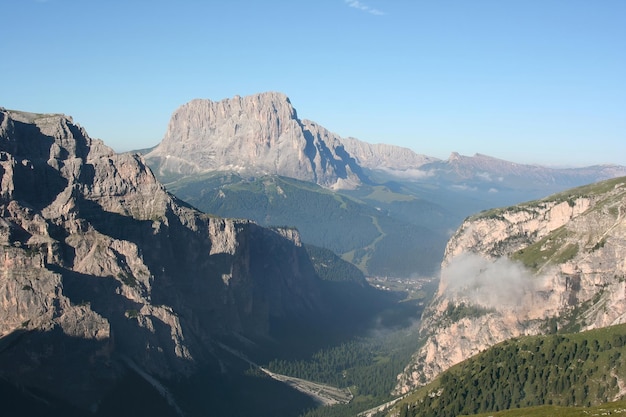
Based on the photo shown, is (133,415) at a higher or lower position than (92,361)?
lower

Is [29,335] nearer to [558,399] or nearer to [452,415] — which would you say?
[452,415]

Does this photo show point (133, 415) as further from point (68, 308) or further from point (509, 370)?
point (509, 370)

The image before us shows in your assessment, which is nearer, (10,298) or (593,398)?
(593,398)

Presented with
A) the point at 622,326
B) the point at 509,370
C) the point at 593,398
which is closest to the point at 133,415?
the point at 509,370

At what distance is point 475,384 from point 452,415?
47.9ft

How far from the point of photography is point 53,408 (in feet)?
593

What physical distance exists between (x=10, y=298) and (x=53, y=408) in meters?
34.0

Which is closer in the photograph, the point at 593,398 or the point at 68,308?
the point at 593,398

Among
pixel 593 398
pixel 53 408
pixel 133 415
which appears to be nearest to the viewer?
pixel 593 398

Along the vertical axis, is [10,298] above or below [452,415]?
above

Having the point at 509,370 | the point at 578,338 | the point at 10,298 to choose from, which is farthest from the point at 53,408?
the point at 578,338

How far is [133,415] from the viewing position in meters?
194

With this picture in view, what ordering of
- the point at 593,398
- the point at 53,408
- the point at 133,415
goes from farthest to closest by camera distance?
the point at 133,415 < the point at 53,408 < the point at 593,398

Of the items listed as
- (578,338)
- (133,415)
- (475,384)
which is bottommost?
(133,415)
